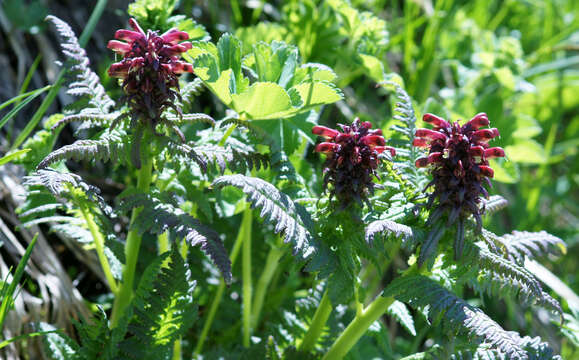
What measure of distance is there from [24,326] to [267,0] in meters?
2.38

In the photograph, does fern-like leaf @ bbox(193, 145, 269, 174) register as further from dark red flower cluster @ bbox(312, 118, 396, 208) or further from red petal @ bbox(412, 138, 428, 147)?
red petal @ bbox(412, 138, 428, 147)

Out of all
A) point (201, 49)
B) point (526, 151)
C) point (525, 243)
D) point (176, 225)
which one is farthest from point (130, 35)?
point (526, 151)

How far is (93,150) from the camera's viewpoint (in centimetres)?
147

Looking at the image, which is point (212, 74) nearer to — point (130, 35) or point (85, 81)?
point (130, 35)

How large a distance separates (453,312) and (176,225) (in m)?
0.74

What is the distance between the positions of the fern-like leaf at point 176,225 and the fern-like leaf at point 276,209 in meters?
0.14

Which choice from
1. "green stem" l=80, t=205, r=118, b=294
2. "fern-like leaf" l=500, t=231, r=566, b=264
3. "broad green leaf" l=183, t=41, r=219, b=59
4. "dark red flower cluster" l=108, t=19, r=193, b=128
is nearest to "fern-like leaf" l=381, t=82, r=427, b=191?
"fern-like leaf" l=500, t=231, r=566, b=264

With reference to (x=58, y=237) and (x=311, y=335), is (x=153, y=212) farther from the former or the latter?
(x=58, y=237)

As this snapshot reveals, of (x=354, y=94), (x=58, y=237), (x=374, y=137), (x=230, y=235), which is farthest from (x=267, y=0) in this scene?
(x=374, y=137)

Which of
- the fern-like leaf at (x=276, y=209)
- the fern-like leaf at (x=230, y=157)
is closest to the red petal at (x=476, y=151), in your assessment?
the fern-like leaf at (x=276, y=209)

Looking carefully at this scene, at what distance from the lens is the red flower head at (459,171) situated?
1.44 meters

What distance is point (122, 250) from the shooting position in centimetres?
170

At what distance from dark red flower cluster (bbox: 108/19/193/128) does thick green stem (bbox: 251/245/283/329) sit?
0.73m

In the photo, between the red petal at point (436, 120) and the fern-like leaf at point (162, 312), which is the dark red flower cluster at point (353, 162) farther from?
the fern-like leaf at point (162, 312)
